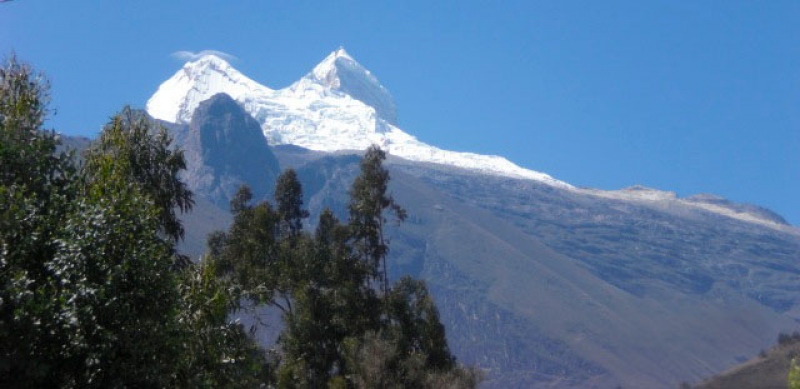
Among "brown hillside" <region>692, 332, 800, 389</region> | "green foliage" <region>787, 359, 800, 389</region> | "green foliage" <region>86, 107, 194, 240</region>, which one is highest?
"green foliage" <region>86, 107, 194, 240</region>

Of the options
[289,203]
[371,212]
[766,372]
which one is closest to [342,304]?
[371,212]

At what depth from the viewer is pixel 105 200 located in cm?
1488

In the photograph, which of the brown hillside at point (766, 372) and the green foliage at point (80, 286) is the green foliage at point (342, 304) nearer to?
the green foliage at point (80, 286)

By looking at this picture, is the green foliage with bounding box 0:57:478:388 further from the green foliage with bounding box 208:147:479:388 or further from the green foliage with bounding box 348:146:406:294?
the green foliage with bounding box 348:146:406:294

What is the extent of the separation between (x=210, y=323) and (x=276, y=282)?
21208 millimetres

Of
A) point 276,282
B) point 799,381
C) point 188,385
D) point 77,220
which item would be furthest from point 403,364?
point 77,220

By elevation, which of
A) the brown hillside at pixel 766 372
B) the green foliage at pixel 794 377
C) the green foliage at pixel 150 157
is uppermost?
the green foliage at pixel 150 157

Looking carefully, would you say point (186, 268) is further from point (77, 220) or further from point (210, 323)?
point (77, 220)

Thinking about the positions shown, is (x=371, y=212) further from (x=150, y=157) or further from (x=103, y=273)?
(x=103, y=273)

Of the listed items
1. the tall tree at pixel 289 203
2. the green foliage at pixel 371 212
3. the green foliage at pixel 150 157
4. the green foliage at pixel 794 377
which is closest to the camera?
the green foliage at pixel 150 157

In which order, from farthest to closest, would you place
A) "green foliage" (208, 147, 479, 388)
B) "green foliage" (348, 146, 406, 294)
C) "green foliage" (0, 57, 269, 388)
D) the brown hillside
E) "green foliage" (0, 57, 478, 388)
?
1. the brown hillside
2. "green foliage" (348, 146, 406, 294)
3. "green foliage" (208, 147, 479, 388)
4. "green foliage" (0, 57, 478, 388)
5. "green foliage" (0, 57, 269, 388)

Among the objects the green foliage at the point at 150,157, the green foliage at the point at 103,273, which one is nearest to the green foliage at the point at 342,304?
the green foliage at the point at 150,157

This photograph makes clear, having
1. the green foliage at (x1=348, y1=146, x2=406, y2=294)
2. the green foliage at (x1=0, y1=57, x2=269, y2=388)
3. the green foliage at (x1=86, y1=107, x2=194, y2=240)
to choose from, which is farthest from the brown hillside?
the green foliage at (x1=0, y1=57, x2=269, y2=388)

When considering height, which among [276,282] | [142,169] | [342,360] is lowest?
[342,360]
